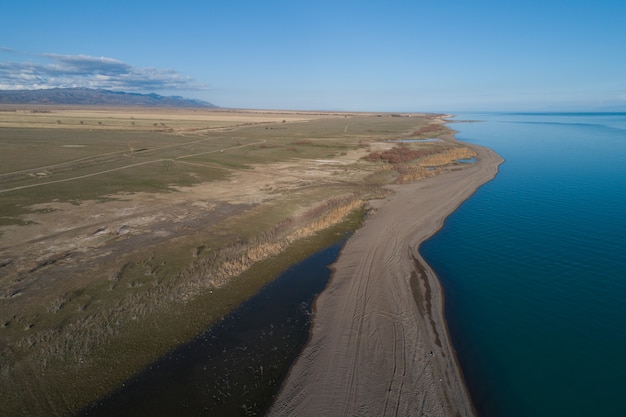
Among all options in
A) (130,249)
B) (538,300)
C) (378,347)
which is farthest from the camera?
(130,249)

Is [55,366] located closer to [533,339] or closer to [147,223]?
[147,223]

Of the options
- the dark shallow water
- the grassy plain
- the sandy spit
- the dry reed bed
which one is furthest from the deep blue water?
the dry reed bed

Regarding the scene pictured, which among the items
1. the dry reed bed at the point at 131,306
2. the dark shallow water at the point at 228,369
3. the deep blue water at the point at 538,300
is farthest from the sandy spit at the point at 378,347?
the dry reed bed at the point at 131,306

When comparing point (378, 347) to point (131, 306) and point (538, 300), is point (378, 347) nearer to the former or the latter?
point (538, 300)

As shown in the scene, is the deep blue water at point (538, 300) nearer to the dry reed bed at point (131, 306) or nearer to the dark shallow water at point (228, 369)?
the dark shallow water at point (228, 369)

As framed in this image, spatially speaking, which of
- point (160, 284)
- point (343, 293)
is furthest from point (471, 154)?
Result: point (160, 284)

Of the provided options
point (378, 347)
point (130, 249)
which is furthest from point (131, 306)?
point (378, 347)

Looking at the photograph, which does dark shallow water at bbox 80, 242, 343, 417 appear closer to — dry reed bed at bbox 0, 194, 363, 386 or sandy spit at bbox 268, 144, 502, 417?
sandy spit at bbox 268, 144, 502, 417

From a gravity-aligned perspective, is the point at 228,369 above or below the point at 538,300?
above
